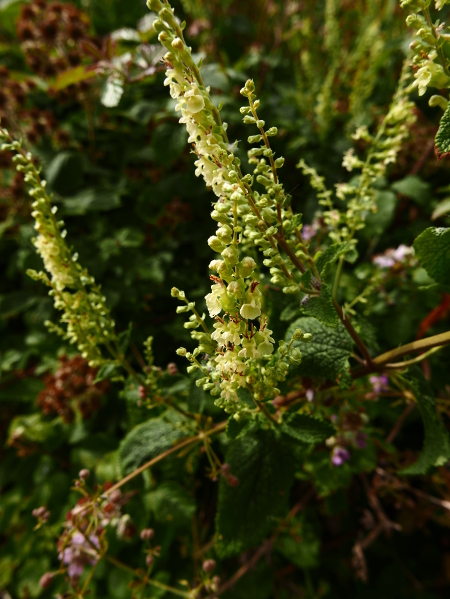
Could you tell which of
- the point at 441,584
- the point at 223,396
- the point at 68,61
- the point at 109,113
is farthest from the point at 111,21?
the point at 441,584

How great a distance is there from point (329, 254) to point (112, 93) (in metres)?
0.66

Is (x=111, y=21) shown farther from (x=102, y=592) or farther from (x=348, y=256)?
(x=102, y=592)

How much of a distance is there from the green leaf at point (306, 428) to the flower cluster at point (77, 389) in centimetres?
55

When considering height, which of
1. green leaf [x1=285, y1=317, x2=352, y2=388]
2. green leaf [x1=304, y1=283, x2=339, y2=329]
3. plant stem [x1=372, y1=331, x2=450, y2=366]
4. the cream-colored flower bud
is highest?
the cream-colored flower bud

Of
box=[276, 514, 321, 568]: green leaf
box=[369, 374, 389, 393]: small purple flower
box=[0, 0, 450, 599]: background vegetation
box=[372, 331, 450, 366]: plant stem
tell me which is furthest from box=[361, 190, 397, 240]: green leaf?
box=[276, 514, 321, 568]: green leaf

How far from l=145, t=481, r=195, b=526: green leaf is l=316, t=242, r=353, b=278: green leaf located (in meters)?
0.54

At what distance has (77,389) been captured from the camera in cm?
95

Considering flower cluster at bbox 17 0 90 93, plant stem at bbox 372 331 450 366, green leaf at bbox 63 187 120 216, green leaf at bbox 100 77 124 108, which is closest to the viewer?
plant stem at bbox 372 331 450 366

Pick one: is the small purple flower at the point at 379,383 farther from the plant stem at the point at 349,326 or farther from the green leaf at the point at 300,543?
the green leaf at the point at 300,543

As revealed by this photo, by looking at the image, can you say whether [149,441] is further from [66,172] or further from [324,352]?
[66,172]

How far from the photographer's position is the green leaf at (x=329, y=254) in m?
0.46

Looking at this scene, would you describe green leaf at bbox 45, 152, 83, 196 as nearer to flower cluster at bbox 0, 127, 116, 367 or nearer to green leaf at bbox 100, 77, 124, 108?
green leaf at bbox 100, 77, 124, 108

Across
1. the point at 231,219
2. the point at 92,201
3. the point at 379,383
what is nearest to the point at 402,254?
the point at 379,383

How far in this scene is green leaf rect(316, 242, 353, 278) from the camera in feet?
1.52
